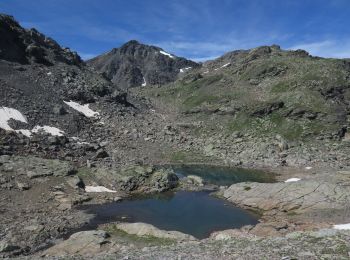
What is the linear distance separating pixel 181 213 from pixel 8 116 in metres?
44.0

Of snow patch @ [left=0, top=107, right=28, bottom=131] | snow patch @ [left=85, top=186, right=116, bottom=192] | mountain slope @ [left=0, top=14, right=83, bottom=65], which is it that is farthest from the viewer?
mountain slope @ [left=0, top=14, right=83, bottom=65]

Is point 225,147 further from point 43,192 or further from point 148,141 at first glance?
point 43,192

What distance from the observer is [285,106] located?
10400cm

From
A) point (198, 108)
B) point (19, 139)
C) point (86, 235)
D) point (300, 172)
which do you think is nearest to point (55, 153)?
point (19, 139)

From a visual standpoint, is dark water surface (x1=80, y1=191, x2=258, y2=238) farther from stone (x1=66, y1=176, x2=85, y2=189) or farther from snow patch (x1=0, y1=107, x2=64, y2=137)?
snow patch (x1=0, y1=107, x2=64, y2=137)

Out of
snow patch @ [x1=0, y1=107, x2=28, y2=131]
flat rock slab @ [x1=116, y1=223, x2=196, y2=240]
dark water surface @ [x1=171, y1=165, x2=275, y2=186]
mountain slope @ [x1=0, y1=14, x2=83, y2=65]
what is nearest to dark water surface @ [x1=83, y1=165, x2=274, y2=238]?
flat rock slab @ [x1=116, y1=223, x2=196, y2=240]

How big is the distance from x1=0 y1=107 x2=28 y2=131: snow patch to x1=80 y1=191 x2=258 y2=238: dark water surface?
32409 millimetres

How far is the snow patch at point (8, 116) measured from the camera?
7385 cm

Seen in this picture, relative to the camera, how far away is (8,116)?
7712cm

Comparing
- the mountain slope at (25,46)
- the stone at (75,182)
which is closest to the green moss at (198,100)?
the mountain slope at (25,46)

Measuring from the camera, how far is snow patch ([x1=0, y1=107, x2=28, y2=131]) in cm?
7385

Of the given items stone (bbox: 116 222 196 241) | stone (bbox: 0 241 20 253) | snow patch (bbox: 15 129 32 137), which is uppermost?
snow patch (bbox: 15 129 32 137)

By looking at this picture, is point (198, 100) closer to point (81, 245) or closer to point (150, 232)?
point (150, 232)

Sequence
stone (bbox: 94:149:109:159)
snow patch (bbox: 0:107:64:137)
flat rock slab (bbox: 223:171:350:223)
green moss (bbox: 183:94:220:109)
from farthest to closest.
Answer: green moss (bbox: 183:94:220:109) < snow patch (bbox: 0:107:64:137) < stone (bbox: 94:149:109:159) < flat rock slab (bbox: 223:171:350:223)
